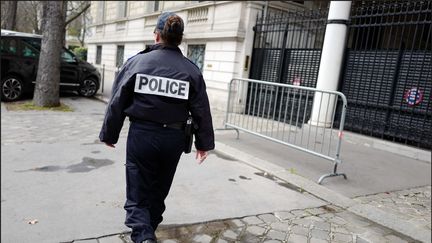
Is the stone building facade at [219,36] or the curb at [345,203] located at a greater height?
the stone building facade at [219,36]

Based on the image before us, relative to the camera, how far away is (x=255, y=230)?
11.9 ft

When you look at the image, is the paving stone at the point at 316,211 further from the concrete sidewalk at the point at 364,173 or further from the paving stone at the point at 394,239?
the paving stone at the point at 394,239

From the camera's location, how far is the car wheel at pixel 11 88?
9773 mm

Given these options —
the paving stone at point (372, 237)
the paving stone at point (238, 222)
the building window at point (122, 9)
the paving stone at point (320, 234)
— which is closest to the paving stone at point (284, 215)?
the paving stone at point (320, 234)

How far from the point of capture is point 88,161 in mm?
5387

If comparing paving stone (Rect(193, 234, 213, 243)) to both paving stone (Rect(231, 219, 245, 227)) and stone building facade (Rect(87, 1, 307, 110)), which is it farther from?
stone building facade (Rect(87, 1, 307, 110))

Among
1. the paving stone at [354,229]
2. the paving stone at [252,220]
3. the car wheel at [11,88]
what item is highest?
the car wheel at [11,88]

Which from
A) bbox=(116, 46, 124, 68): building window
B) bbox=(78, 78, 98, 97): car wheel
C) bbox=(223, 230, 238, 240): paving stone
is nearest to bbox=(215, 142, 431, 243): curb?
bbox=(223, 230, 238, 240): paving stone

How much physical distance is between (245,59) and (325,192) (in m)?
7.27

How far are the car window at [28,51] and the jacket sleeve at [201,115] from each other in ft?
28.8

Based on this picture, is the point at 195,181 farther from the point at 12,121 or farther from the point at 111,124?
the point at 12,121

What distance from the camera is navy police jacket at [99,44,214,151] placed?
2.77 metres

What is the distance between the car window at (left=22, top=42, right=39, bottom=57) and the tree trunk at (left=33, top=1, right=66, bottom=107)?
1230 millimetres

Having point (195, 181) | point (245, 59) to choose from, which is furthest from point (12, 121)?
point (245, 59)
